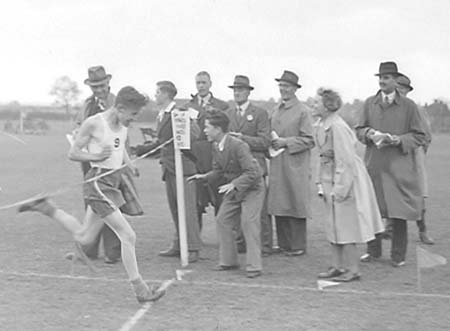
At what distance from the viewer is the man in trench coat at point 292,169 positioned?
9.85m

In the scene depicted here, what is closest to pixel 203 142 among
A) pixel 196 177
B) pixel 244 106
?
pixel 244 106

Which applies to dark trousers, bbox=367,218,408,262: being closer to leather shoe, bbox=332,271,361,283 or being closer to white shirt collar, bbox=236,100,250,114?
leather shoe, bbox=332,271,361,283

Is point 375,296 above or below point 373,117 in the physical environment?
below

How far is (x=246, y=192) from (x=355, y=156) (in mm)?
1188

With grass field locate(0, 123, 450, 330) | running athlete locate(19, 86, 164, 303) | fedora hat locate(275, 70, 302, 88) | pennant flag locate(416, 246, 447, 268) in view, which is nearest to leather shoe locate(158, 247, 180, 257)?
grass field locate(0, 123, 450, 330)

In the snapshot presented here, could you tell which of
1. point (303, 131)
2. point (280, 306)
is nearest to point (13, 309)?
point (280, 306)

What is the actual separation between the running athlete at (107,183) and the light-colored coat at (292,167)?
2.68 metres

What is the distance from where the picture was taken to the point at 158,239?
11.0 meters

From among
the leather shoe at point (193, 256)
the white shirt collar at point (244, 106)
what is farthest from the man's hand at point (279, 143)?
the leather shoe at point (193, 256)

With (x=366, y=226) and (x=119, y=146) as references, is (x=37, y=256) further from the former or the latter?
(x=366, y=226)

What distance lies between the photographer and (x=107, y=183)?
305 inches

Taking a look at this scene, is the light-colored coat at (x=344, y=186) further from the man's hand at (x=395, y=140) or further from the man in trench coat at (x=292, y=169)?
the man in trench coat at (x=292, y=169)

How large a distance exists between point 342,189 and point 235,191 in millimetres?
1112

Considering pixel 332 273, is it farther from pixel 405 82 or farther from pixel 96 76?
Result: pixel 96 76
